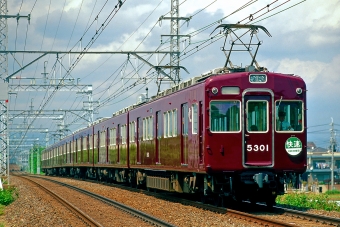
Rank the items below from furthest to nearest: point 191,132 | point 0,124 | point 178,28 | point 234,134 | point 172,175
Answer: point 0,124, point 178,28, point 172,175, point 191,132, point 234,134

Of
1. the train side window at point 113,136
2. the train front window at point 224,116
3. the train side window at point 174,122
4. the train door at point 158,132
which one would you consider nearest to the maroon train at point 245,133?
the train front window at point 224,116

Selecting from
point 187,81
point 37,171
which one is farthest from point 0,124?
point 37,171

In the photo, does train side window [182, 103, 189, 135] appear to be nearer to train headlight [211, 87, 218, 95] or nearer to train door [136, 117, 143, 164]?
train headlight [211, 87, 218, 95]

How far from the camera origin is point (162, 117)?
20391 millimetres

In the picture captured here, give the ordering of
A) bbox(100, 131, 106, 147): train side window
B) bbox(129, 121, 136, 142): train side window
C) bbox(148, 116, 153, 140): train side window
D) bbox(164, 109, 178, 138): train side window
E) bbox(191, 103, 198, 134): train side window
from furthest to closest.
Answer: bbox(100, 131, 106, 147): train side window < bbox(129, 121, 136, 142): train side window < bbox(148, 116, 153, 140): train side window < bbox(164, 109, 178, 138): train side window < bbox(191, 103, 198, 134): train side window

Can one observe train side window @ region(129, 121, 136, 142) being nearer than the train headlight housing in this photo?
No

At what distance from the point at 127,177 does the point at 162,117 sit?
844 cm

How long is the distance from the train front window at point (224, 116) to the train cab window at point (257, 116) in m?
0.30

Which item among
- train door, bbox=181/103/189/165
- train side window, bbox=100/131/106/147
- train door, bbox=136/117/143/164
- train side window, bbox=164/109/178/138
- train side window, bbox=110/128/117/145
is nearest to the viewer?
train door, bbox=181/103/189/165

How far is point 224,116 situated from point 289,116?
1583 millimetres

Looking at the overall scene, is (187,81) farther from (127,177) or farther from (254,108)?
(127,177)

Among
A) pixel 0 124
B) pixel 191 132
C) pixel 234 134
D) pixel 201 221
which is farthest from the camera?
pixel 0 124

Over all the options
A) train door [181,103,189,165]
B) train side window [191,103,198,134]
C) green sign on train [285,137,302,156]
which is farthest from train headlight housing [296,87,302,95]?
train door [181,103,189,165]

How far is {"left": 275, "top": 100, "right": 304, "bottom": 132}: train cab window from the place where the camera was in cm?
1582
